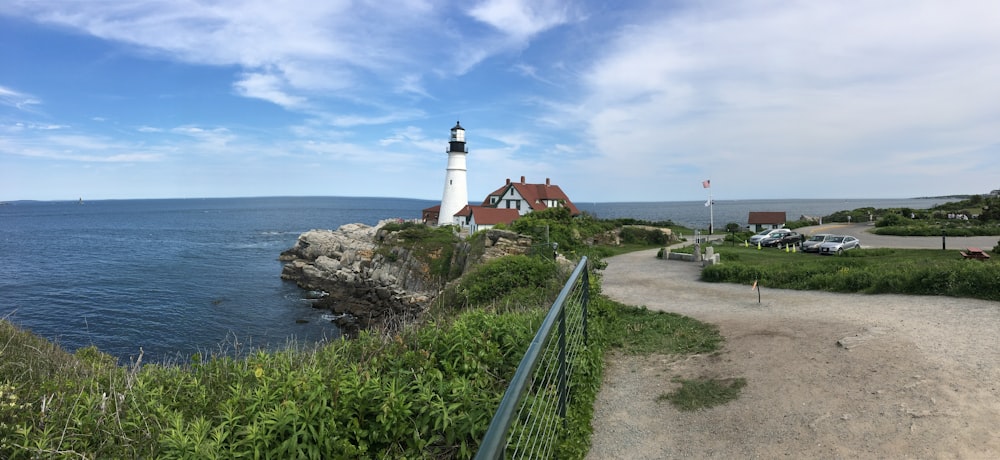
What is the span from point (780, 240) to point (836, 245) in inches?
224

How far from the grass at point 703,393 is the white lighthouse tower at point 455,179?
48.6m

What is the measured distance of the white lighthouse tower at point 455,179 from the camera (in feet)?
180

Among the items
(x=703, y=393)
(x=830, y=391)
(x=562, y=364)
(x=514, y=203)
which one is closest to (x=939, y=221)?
(x=514, y=203)

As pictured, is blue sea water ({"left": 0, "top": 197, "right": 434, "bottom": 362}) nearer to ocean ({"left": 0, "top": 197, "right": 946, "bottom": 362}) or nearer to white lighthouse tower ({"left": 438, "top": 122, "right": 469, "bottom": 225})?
ocean ({"left": 0, "top": 197, "right": 946, "bottom": 362})

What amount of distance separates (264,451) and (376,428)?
84 cm

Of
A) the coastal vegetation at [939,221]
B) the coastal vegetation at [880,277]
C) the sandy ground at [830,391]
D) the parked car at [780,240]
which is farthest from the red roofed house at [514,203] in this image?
the sandy ground at [830,391]

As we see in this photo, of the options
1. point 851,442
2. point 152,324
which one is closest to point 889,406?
point 851,442

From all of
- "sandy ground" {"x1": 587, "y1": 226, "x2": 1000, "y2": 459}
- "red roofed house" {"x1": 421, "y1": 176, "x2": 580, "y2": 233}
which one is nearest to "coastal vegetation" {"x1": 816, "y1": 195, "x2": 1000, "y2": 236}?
"sandy ground" {"x1": 587, "y1": 226, "x2": 1000, "y2": 459}

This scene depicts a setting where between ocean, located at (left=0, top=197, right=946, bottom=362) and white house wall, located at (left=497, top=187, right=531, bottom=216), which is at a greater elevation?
white house wall, located at (left=497, top=187, right=531, bottom=216)

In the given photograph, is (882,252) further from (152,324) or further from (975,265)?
(152,324)

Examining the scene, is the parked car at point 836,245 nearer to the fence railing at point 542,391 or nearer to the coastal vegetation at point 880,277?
the coastal vegetation at point 880,277

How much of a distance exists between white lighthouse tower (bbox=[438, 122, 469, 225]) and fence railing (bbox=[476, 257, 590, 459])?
47.6m

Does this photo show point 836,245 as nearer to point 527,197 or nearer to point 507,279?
point 507,279

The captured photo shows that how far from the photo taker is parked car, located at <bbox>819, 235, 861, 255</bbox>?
25125 millimetres
